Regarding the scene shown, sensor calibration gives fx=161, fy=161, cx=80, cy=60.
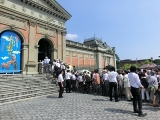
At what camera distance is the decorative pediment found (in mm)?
19789

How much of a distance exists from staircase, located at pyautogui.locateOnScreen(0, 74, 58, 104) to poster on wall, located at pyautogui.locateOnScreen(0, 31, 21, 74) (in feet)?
12.9

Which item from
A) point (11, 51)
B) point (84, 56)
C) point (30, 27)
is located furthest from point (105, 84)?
point (84, 56)

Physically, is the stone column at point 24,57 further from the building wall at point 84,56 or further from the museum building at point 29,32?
the building wall at point 84,56

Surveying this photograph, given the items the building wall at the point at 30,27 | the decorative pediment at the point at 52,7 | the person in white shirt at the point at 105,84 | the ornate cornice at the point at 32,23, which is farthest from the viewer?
the decorative pediment at the point at 52,7

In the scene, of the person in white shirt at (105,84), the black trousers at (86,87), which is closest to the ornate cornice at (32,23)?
the black trousers at (86,87)

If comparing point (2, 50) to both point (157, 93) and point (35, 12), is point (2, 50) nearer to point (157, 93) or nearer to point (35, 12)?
point (35, 12)

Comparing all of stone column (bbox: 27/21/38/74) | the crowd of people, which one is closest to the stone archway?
stone column (bbox: 27/21/38/74)

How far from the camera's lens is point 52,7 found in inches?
867

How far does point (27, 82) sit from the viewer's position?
12547 millimetres

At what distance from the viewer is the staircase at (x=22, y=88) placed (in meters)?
9.71

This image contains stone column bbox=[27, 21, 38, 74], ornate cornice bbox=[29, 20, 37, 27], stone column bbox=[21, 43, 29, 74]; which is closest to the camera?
stone column bbox=[21, 43, 29, 74]

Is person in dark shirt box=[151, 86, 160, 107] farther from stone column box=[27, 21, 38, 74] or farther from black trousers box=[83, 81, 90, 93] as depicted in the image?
stone column box=[27, 21, 38, 74]

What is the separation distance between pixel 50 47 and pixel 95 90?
37.2 ft

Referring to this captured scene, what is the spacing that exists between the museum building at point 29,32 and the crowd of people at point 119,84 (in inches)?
121
